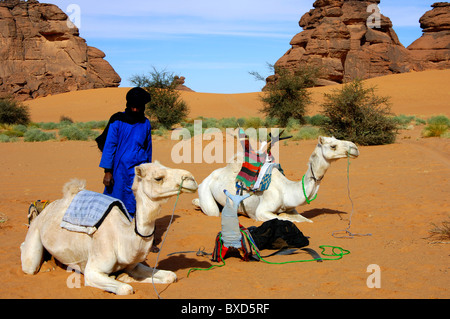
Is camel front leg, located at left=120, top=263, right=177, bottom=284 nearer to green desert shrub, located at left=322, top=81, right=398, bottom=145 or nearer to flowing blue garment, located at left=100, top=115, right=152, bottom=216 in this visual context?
flowing blue garment, located at left=100, top=115, right=152, bottom=216

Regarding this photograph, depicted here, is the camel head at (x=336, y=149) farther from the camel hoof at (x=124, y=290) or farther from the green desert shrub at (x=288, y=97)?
the green desert shrub at (x=288, y=97)

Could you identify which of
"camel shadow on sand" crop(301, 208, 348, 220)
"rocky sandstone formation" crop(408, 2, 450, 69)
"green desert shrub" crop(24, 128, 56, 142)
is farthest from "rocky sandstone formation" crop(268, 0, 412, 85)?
"camel shadow on sand" crop(301, 208, 348, 220)

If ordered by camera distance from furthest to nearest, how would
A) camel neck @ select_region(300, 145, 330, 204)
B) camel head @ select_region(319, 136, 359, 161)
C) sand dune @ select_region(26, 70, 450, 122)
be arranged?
sand dune @ select_region(26, 70, 450, 122), camel neck @ select_region(300, 145, 330, 204), camel head @ select_region(319, 136, 359, 161)

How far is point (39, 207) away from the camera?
540 centimetres

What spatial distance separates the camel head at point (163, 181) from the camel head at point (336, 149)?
11.0 ft

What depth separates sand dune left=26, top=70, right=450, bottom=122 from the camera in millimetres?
44750

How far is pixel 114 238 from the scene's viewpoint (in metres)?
4.14

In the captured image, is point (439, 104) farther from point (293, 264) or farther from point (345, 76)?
point (293, 264)

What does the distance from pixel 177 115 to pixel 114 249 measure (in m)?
27.0

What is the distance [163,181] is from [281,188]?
3.67 meters

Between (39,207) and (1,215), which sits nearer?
(39,207)

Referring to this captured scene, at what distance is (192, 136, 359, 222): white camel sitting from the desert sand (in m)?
0.24
